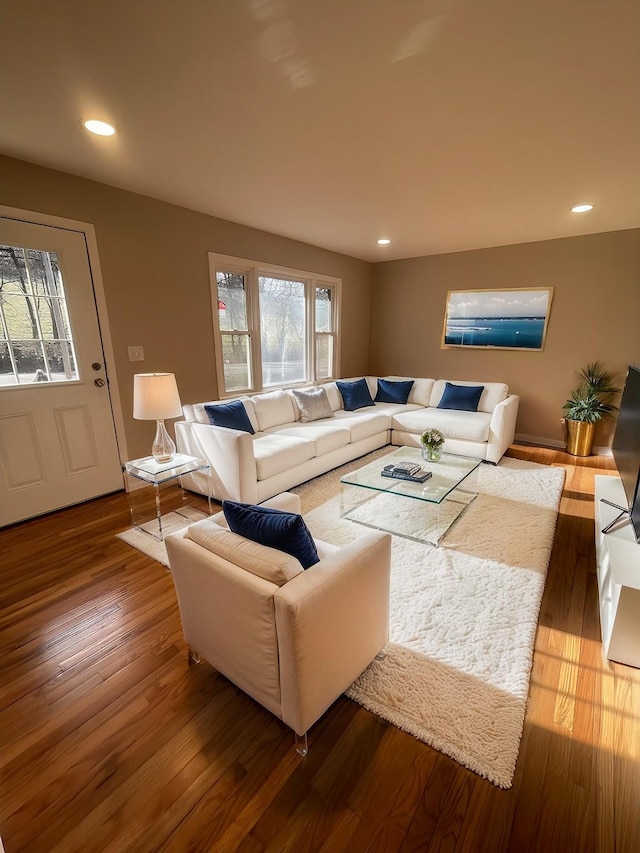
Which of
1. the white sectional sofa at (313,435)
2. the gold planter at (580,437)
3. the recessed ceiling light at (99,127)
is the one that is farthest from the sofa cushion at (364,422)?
the recessed ceiling light at (99,127)

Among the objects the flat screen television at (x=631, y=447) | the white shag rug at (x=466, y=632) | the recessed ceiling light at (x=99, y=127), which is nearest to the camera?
the white shag rug at (x=466, y=632)

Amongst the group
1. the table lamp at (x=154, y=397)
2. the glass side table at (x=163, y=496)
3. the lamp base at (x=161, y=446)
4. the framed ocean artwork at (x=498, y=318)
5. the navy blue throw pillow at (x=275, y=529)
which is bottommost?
the glass side table at (x=163, y=496)

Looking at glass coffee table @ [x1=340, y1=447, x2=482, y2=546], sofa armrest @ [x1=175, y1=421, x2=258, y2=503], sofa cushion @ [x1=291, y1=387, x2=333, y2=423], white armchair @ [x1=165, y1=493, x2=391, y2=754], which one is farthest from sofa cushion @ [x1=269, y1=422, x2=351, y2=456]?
white armchair @ [x1=165, y1=493, x2=391, y2=754]

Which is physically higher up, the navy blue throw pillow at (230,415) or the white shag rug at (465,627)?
the navy blue throw pillow at (230,415)

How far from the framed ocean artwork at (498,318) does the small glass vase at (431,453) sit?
2.58 meters

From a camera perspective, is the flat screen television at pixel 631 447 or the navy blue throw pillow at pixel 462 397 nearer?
the flat screen television at pixel 631 447

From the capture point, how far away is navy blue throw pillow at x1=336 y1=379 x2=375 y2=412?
14.7 feet

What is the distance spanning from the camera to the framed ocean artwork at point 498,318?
4.41 m

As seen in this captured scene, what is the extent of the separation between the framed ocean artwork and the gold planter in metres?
1.04

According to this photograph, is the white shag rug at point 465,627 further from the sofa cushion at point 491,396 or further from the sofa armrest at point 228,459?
the sofa cushion at point 491,396

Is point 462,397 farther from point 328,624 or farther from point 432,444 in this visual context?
point 328,624

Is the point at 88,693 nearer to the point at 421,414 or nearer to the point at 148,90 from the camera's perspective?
the point at 148,90

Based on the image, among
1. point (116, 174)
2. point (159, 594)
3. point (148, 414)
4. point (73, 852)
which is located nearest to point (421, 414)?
point (148, 414)

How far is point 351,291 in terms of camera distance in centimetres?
534
